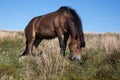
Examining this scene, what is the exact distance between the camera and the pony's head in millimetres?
9934

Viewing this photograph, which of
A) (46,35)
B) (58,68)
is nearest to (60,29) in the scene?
(46,35)

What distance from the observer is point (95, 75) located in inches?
330

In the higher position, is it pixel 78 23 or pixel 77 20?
pixel 77 20

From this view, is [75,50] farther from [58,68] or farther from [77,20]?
[58,68]

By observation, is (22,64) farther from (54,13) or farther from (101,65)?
(54,13)

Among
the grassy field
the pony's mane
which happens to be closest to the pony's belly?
the pony's mane

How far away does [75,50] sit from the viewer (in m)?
10.3

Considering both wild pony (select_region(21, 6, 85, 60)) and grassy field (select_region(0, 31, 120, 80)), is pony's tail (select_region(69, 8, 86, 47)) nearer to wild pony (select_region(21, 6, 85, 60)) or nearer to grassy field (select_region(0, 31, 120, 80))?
wild pony (select_region(21, 6, 85, 60))

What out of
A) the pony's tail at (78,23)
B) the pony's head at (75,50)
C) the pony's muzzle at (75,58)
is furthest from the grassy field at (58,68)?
the pony's tail at (78,23)

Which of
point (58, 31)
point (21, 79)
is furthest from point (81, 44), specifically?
point (21, 79)

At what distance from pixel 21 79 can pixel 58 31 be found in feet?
12.7

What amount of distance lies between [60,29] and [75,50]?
140cm

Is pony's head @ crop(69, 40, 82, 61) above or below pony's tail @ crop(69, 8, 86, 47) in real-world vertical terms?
below

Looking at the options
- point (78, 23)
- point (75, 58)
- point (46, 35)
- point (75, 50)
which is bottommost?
point (75, 58)
